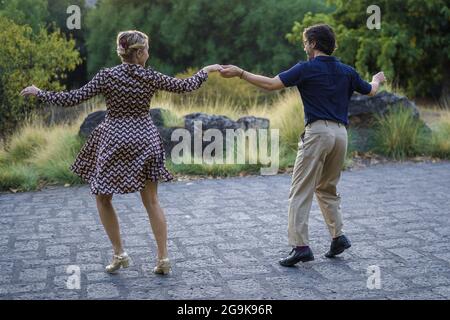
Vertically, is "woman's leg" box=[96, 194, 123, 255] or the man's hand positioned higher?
the man's hand

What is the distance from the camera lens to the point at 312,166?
13.7 ft

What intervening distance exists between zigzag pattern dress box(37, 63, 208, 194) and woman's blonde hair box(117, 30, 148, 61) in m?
0.08

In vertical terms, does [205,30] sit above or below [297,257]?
above

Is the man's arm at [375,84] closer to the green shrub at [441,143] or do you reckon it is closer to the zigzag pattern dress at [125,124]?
the zigzag pattern dress at [125,124]

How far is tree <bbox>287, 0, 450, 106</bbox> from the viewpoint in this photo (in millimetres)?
15562

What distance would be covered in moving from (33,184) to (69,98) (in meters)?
3.97

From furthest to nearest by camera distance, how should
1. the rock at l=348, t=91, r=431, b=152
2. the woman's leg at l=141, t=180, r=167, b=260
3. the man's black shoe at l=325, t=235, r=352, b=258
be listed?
the rock at l=348, t=91, r=431, b=152, the man's black shoe at l=325, t=235, r=352, b=258, the woman's leg at l=141, t=180, r=167, b=260

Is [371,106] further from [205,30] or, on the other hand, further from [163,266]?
[205,30]

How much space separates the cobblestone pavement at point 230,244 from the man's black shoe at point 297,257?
0.05 meters

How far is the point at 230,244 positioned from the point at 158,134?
3.83 ft

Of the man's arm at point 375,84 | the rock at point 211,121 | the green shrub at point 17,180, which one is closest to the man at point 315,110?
the man's arm at point 375,84

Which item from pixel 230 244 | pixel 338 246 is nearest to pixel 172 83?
pixel 230 244

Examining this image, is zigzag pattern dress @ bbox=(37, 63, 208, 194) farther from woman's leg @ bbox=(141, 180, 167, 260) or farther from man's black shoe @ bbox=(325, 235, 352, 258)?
man's black shoe @ bbox=(325, 235, 352, 258)

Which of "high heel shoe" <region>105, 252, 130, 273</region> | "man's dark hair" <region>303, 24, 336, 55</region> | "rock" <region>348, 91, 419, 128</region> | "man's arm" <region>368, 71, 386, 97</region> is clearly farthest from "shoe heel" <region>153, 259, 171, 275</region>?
"rock" <region>348, 91, 419, 128</region>
